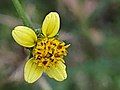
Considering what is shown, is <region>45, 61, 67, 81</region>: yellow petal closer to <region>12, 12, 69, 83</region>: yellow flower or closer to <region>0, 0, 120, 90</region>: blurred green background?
<region>12, 12, 69, 83</region>: yellow flower

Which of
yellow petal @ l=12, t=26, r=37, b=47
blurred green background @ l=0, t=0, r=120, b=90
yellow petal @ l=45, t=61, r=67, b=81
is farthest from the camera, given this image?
blurred green background @ l=0, t=0, r=120, b=90

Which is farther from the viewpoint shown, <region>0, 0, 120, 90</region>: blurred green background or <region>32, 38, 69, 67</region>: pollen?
<region>0, 0, 120, 90</region>: blurred green background

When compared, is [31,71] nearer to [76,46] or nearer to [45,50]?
[45,50]

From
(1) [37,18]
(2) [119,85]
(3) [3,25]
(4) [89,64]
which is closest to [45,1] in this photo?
(1) [37,18]

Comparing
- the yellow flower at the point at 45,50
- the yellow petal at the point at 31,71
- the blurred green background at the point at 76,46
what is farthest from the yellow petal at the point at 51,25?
the blurred green background at the point at 76,46

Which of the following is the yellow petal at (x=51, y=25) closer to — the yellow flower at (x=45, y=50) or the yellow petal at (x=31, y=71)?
the yellow flower at (x=45, y=50)

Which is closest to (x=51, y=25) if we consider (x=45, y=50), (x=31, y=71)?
(x=45, y=50)

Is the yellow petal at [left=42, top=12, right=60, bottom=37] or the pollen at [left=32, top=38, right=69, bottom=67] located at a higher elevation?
the yellow petal at [left=42, top=12, right=60, bottom=37]

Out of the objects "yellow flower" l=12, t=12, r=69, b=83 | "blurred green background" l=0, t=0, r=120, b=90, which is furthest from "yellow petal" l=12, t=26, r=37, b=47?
"blurred green background" l=0, t=0, r=120, b=90
